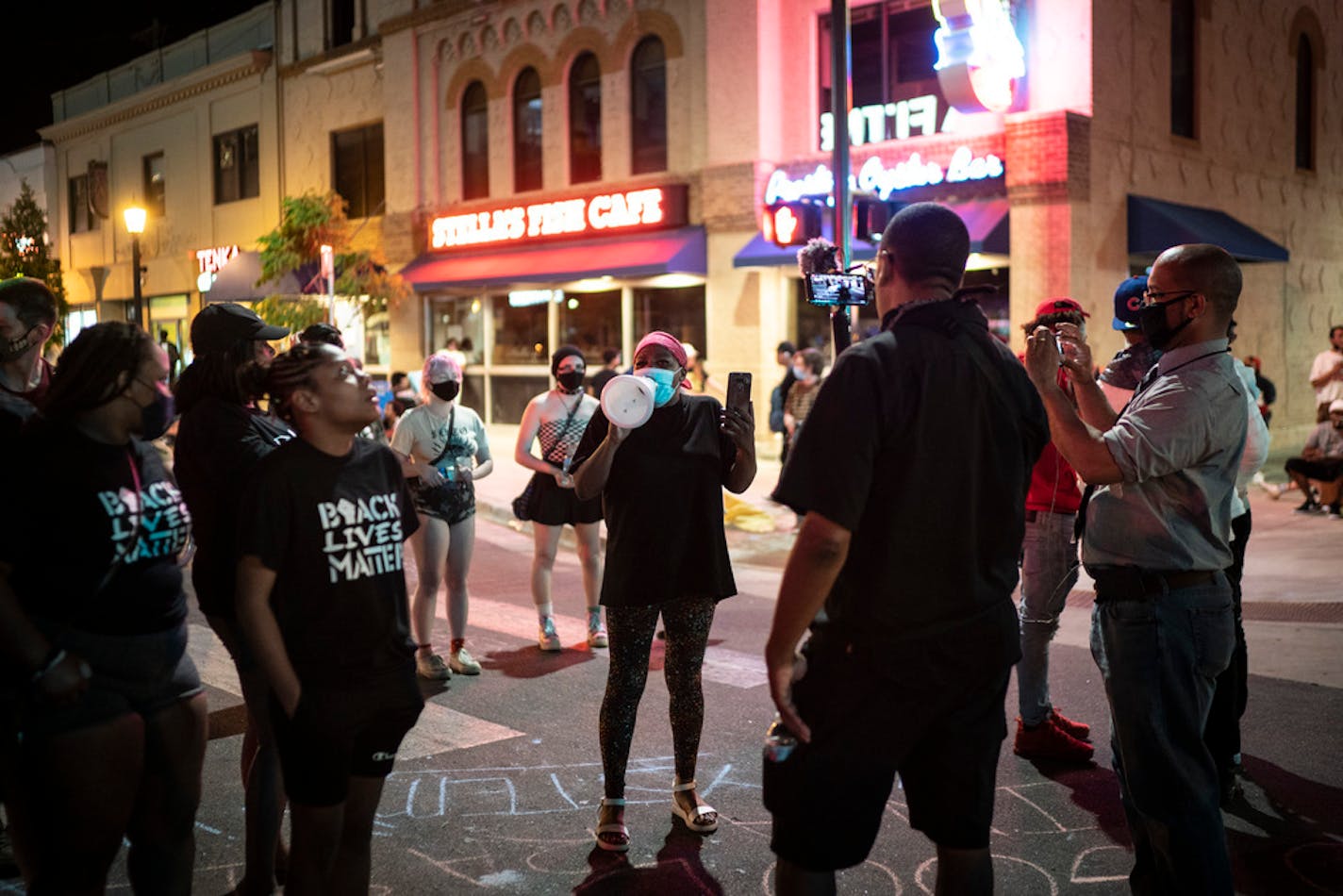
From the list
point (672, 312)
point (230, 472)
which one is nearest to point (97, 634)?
point (230, 472)

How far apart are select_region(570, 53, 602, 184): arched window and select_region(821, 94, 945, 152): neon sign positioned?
180 inches

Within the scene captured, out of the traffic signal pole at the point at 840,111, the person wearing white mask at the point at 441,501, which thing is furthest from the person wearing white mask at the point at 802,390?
the person wearing white mask at the point at 441,501

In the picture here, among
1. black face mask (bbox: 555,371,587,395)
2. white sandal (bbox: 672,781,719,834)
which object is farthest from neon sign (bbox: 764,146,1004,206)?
white sandal (bbox: 672,781,719,834)

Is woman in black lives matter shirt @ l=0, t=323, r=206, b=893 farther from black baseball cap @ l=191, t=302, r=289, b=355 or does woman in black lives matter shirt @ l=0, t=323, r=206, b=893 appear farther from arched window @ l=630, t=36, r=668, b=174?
arched window @ l=630, t=36, r=668, b=174

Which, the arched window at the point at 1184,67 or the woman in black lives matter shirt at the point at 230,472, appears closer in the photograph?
the woman in black lives matter shirt at the point at 230,472

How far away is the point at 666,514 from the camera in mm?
4863

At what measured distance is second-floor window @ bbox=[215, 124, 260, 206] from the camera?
2864 centimetres

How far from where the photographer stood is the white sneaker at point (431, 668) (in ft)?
23.6

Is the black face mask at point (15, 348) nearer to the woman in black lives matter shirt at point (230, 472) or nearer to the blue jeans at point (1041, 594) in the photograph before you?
the woman in black lives matter shirt at point (230, 472)

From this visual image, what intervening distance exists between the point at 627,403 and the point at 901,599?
1.88 metres

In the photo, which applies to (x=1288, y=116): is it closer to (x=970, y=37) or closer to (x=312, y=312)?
(x=970, y=37)

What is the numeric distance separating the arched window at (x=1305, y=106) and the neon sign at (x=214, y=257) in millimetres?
21192

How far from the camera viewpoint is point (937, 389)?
2998 millimetres

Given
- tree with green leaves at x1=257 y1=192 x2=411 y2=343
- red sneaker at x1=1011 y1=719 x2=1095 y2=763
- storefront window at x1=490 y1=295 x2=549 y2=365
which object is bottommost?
red sneaker at x1=1011 y1=719 x2=1095 y2=763
